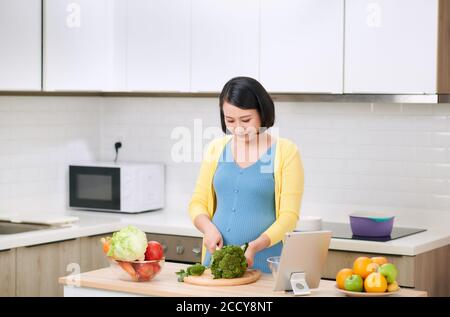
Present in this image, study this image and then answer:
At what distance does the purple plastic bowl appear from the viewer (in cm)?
459

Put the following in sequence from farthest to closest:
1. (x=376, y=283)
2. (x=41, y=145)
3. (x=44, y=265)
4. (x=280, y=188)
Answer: (x=41, y=145) < (x=44, y=265) < (x=280, y=188) < (x=376, y=283)

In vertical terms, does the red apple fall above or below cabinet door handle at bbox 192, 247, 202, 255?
above

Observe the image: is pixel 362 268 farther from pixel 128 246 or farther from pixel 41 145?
pixel 41 145

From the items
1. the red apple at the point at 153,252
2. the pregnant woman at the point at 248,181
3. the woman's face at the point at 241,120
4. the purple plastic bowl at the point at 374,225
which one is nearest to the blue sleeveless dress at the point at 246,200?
the pregnant woman at the point at 248,181

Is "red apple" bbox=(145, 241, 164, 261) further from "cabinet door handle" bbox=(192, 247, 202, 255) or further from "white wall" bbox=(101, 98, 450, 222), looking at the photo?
"white wall" bbox=(101, 98, 450, 222)

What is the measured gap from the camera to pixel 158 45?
17.3 ft

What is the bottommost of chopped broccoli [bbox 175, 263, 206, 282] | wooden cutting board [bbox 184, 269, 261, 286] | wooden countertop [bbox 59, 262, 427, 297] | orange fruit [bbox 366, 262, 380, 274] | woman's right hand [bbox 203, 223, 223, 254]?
wooden countertop [bbox 59, 262, 427, 297]

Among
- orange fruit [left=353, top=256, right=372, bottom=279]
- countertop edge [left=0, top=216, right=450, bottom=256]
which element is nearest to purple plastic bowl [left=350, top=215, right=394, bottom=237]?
countertop edge [left=0, top=216, right=450, bottom=256]

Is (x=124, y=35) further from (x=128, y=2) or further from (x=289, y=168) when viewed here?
(x=289, y=168)

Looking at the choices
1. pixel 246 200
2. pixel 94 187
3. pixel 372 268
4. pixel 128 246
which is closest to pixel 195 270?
pixel 128 246

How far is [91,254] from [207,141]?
103 cm

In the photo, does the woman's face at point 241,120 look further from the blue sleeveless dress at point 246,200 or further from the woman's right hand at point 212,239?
the woman's right hand at point 212,239

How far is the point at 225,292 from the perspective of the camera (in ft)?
10.9

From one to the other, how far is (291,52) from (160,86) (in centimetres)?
85
